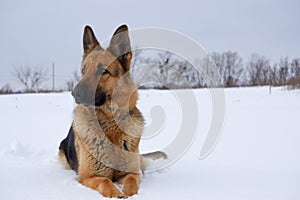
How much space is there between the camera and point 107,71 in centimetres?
349

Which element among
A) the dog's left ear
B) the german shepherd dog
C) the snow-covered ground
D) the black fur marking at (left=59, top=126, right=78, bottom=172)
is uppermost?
the dog's left ear

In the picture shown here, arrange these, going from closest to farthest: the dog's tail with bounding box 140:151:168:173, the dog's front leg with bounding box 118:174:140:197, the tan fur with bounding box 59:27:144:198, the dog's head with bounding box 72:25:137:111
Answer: the dog's front leg with bounding box 118:174:140:197, the tan fur with bounding box 59:27:144:198, the dog's head with bounding box 72:25:137:111, the dog's tail with bounding box 140:151:168:173

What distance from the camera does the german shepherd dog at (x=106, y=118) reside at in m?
3.18

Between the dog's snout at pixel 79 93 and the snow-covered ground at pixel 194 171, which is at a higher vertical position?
the dog's snout at pixel 79 93

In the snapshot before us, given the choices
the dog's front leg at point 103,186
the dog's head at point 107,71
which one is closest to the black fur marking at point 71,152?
the dog's front leg at point 103,186

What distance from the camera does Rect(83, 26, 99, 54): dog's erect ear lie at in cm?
370

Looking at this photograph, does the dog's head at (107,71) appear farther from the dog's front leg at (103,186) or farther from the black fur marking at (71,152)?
the dog's front leg at (103,186)

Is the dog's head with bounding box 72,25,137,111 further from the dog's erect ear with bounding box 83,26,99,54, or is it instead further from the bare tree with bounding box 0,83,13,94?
the bare tree with bounding box 0,83,13,94

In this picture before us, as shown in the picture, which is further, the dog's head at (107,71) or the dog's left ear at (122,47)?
the dog's left ear at (122,47)

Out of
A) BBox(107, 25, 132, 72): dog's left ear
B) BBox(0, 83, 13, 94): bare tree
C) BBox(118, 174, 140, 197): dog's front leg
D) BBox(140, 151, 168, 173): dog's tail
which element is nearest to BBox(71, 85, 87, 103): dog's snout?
BBox(107, 25, 132, 72): dog's left ear

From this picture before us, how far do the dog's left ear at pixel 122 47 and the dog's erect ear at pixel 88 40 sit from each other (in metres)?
0.24

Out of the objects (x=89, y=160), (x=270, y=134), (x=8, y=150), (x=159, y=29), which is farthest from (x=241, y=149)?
(x=8, y=150)

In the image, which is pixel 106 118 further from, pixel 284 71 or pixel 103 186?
pixel 284 71

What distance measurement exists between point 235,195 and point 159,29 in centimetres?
311
